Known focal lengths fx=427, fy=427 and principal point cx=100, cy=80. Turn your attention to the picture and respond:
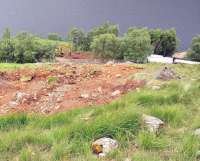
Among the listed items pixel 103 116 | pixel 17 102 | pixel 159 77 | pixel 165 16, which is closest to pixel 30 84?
pixel 17 102

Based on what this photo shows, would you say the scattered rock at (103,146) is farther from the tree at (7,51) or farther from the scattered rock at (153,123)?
the tree at (7,51)

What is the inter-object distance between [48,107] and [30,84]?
4.56 feet

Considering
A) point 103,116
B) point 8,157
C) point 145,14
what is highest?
point 145,14

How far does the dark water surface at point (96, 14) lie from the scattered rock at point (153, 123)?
53.2m

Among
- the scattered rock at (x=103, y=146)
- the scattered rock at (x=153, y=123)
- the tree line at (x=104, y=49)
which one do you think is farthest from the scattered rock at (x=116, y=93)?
the tree line at (x=104, y=49)

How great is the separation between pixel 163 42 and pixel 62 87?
30832mm

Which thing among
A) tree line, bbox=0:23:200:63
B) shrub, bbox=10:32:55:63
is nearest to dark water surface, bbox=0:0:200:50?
tree line, bbox=0:23:200:63

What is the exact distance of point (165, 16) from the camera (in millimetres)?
83625

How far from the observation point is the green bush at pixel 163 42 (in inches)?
1452

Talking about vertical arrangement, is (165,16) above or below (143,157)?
above

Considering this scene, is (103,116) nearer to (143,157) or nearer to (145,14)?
(143,157)

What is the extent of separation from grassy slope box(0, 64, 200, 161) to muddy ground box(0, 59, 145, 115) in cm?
67

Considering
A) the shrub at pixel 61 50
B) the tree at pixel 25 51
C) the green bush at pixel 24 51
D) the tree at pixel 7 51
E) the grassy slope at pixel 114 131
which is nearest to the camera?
the grassy slope at pixel 114 131

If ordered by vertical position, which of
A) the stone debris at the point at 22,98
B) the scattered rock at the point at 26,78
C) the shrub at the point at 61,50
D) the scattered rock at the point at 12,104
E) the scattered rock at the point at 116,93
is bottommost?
the shrub at the point at 61,50
